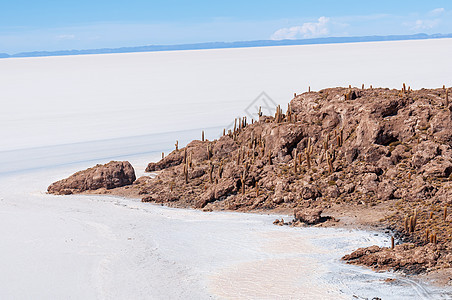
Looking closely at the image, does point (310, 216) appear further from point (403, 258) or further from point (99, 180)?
point (99, 180)

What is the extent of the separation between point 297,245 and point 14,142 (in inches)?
1207

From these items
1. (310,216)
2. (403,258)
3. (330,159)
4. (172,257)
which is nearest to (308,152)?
(330,159)

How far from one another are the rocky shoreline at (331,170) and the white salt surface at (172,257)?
1386 millimetres

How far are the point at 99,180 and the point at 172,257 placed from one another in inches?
408

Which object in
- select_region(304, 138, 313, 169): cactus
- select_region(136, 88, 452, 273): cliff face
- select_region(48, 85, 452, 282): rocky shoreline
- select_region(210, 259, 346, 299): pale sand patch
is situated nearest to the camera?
select_region(210, 259, 346, 299): pale sand patch

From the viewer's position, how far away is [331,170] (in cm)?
2411

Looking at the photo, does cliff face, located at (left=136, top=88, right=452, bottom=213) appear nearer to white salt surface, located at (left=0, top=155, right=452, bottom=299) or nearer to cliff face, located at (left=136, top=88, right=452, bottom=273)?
cliff face, located at (left=136, top=88, right=452, bottom=273)

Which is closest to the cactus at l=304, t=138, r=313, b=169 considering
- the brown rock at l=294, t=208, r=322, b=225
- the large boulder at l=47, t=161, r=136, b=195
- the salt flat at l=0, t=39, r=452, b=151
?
the brown rock at l=294, t=208, r=322, b=225

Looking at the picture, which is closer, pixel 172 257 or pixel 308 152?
pixel 172 257

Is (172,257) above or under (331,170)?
under

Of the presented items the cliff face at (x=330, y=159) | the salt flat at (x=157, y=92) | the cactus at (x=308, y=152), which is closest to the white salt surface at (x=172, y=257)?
the cliff face at (x=330, y=159)

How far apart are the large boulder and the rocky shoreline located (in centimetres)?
5

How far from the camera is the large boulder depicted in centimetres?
2817

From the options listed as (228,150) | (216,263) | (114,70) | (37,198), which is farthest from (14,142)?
(114,70)
